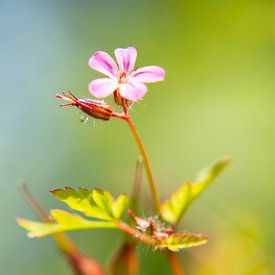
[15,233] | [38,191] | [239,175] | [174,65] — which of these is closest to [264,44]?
[174,65]

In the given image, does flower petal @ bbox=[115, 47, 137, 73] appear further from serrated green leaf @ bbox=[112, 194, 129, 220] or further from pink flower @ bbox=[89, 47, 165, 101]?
serrated green leaf @ bbox=[112, 194, 129, 220]

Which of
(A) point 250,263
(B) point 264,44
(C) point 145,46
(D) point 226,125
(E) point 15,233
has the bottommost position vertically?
(A) point 250,263

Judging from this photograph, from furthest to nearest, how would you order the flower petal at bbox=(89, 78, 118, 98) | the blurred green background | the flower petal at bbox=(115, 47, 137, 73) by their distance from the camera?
1. the blurred green background
2. the flower petal at bbox=(115, 47, 137, 73)
3. the flower petal at bbox=(89, 78, 118, 98)

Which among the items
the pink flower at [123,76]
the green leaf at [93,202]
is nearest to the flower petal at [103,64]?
the pink flower at [123,76]

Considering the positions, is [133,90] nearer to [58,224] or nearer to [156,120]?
[58,224]

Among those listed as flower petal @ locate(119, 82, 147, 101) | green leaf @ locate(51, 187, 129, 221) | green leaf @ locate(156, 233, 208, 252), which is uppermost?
flower petal @ locate(119, 82, 147, 101)

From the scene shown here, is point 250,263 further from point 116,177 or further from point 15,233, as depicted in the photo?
point 15,233

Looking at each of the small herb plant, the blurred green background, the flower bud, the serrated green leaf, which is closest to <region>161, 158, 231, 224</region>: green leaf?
the small herb plant

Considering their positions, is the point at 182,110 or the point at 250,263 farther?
the point at 182,110
